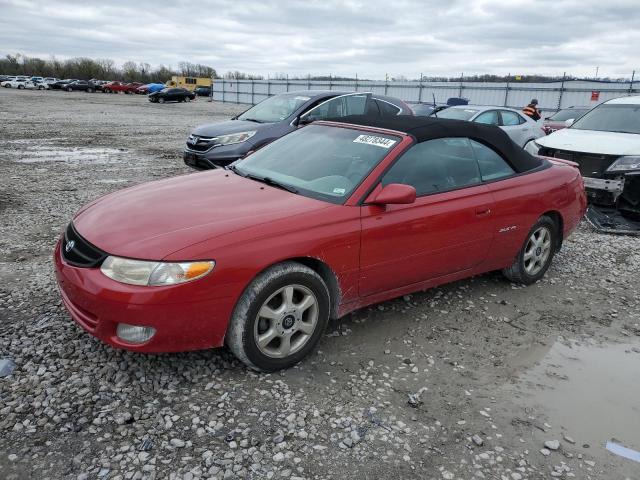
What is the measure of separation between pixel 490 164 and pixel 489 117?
8.28m

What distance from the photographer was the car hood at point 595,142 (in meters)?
7.23

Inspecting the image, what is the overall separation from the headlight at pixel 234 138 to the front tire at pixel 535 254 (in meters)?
5.12

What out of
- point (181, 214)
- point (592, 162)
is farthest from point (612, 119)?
point (181, 214)

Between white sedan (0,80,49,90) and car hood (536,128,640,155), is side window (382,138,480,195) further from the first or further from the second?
white sedan (0,80,49,90)

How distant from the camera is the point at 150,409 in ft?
9.36

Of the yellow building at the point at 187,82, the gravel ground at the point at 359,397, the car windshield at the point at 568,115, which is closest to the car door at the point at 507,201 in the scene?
the gravel ground at the point at 359,397

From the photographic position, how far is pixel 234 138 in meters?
8.55

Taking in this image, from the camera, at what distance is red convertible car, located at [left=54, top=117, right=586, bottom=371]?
2.86 metres

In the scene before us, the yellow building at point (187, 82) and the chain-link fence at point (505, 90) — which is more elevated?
the yellow building at point (187, 82)

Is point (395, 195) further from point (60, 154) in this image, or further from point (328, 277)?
point (60, 154)

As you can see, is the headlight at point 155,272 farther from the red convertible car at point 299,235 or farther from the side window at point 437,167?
the side window at point 437,167

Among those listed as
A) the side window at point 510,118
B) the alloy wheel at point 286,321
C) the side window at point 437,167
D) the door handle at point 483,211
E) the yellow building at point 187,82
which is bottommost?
the alloy wheel at point 286,321

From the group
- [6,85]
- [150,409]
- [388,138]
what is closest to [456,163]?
[388,138]

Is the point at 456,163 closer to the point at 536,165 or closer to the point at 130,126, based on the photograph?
the point at 536,165
